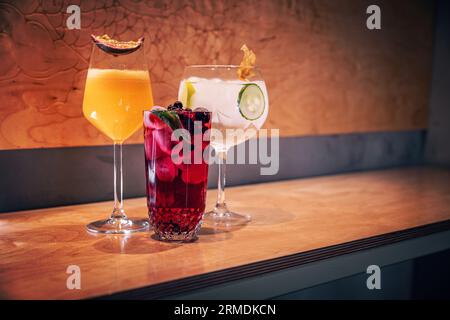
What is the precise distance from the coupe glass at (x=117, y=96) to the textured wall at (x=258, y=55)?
8.3 inches

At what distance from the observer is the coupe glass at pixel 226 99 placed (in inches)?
47.1

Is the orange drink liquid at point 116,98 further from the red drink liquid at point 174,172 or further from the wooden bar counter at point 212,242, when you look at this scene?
the wooden bar counter at point 212,242

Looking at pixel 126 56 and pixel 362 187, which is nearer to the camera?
pixel 126 56

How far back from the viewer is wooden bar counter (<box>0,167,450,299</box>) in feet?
2.72

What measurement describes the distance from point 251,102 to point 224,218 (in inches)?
10.6

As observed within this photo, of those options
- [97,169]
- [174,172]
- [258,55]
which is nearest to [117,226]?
[174,172]

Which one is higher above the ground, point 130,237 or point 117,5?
point 117,5

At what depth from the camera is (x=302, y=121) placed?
73.7 inches

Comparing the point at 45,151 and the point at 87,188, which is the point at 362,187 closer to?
the point at 87,188

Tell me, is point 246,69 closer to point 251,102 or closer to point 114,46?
point 251,102

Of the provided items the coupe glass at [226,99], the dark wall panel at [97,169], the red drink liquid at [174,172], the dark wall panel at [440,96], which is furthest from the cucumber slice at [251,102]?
the dark wall panel at [440,96]

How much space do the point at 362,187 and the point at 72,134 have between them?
2.93ft

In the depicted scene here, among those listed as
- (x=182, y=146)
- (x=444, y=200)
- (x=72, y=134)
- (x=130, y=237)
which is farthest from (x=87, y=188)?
(x=444, y=200)

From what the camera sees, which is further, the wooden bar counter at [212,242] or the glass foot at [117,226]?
the glass foot at [117,226]
